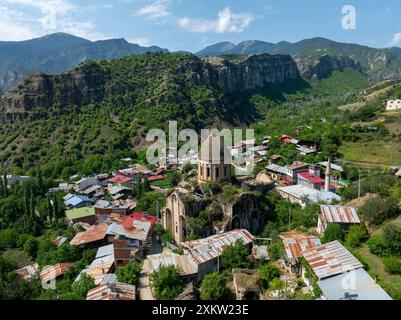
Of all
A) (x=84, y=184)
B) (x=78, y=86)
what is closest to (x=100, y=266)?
(x=84, y=184)

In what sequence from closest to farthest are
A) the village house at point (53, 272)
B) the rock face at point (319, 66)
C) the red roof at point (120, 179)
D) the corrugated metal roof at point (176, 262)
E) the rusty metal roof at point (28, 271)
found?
1. the corrugated metal roof at point (176, 262)
2. the village house at point (53, 272)
3. the rusty metal roof at point (28, 271)
4. the red roof at point (120, 179)
5. the rock face at point (319, 66)

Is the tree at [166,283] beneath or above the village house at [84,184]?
above

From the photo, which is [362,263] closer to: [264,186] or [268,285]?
[268,285]

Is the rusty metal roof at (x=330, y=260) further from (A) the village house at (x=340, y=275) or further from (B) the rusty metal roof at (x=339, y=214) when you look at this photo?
(B) the rusty metal roof at (x=339, y=214)

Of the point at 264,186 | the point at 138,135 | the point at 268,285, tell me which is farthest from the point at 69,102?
the point at 268,285

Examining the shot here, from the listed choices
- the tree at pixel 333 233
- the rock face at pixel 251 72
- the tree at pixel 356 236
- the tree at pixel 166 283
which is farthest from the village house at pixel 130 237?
the rock face at pixel 251 72

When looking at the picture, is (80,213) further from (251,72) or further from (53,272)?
(251,72)

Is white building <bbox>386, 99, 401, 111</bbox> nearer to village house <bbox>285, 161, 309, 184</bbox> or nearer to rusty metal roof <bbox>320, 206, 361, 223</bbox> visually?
village house <bbox>285, 161, 309, 184</bbox>
